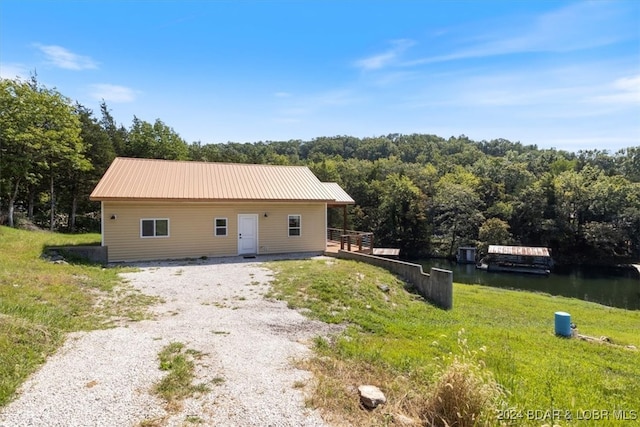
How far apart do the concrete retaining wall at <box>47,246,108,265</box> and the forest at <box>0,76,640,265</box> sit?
33.1 ft

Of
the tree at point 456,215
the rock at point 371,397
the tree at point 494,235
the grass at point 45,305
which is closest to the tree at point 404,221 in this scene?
the tree at point 456,215

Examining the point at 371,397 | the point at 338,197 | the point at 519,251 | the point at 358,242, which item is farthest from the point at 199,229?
the point at 519,251

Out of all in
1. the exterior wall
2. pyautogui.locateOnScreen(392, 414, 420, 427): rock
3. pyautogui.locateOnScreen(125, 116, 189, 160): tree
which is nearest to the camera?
pyautogui.locateOnScreen(392, 414, 420, 427): rock

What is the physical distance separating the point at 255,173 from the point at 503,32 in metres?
11.4

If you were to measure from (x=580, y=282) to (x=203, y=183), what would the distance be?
26.7 meters

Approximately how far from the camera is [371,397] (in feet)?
12.6

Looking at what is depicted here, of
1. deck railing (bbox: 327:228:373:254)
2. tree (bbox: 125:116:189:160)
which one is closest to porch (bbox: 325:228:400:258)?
deck railing (bbox: 327:228:373:254)

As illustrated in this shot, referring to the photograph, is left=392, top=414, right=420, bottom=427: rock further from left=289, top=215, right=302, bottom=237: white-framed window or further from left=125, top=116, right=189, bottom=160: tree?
left=125, top=116, right=189, bottom=160: tree

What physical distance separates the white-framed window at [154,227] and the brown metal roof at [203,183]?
102 cm

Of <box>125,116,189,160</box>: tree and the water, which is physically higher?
<box>125,116,189,160</box>: tree

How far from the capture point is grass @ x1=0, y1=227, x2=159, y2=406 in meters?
4.49

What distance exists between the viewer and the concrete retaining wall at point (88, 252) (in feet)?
39.9

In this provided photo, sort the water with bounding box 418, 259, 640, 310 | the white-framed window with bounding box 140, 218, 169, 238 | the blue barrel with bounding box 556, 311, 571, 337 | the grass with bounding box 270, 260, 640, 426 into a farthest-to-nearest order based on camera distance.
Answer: the water with bounding box 418, 259, 640, 310 < the white-framed window with bounding box 140, 218, 169, 238 < the blue barrel with bounding box 556, 311, 571, 337 < the grass with bounding box 270, 260, 640, 426

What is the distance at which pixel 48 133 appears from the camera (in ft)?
64.8
